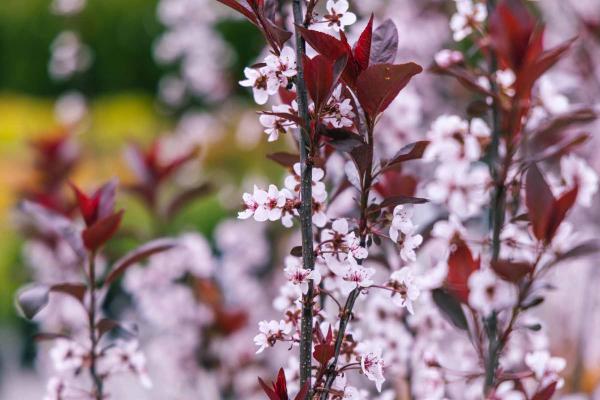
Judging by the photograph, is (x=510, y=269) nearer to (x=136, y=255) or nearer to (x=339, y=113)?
(x=339, y=113)

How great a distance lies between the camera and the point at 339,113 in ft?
4.08

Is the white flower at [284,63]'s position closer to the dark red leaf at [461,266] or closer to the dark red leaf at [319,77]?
the dark red leaf at [319,77]

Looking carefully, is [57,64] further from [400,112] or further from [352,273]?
[352,273]

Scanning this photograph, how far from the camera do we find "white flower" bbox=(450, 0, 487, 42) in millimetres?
1651

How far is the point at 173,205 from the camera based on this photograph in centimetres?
268

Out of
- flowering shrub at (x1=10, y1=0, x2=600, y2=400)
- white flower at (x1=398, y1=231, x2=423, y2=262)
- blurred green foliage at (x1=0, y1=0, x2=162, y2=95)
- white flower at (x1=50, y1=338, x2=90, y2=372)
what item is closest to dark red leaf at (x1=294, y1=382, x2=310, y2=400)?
flowering shrub at (x1=10, y1=0, x2=600, y2=400)

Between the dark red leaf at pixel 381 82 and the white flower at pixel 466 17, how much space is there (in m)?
0.45

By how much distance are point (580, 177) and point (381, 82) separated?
25.8 inches

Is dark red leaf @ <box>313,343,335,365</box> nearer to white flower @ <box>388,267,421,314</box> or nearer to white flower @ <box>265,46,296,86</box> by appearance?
white flower @ <box>388,267,421,314</box>

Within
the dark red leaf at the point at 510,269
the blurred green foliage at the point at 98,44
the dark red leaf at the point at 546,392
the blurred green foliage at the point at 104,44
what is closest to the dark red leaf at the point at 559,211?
the dark red leaf at the point at 510,269

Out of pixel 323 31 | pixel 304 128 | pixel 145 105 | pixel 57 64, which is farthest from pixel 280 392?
pixel 145 105

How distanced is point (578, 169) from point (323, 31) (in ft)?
2.36

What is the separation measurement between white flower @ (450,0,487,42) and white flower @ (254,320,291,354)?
0.75 m

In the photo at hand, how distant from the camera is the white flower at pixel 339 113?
1.24m
